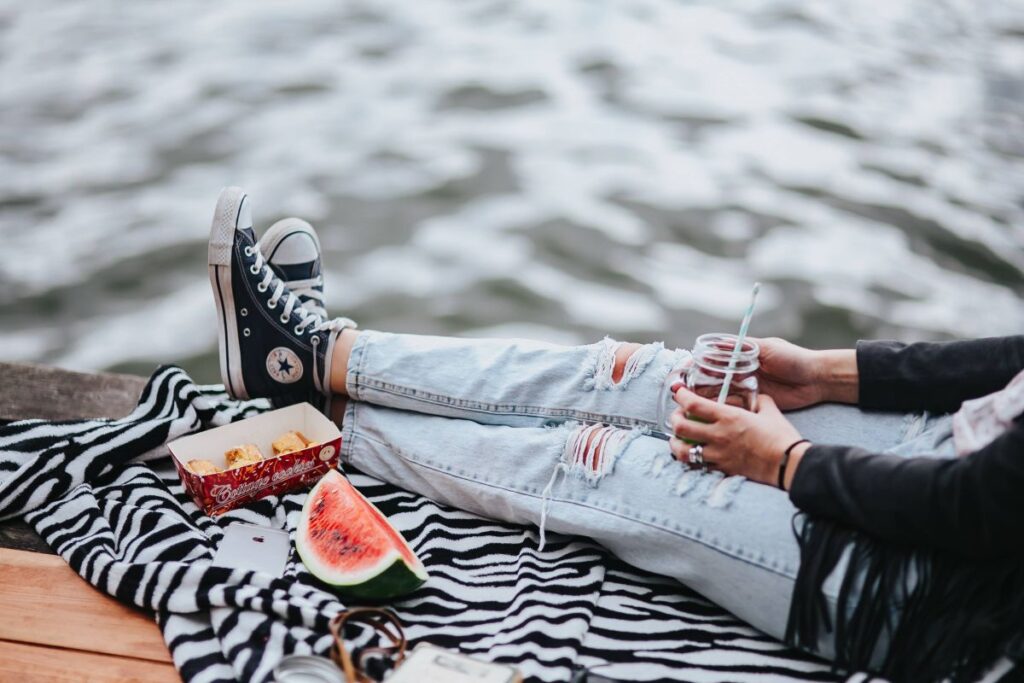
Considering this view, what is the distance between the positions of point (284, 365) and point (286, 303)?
0.14 meters

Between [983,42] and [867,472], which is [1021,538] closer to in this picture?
[867,472]

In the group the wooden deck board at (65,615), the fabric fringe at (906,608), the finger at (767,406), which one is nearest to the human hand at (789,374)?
the finger at (767,406)

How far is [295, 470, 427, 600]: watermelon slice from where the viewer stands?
1.76 meters

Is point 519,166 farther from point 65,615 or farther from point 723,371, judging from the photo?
point 65,615

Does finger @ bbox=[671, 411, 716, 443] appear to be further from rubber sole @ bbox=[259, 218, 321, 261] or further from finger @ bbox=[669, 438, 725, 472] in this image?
rubber sole @ bbox=[259, 218, 321, 261]

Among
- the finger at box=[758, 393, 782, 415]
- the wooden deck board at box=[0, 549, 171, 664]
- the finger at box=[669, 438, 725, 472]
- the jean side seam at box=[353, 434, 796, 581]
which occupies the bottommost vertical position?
the wooden deck board at box=[0, 549, 171, 664]

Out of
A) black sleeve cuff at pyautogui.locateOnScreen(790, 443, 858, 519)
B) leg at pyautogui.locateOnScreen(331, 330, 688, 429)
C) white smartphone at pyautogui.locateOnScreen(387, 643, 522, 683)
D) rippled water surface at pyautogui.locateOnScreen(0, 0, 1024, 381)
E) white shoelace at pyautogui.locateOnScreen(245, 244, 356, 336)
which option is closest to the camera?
white smartphone at pyautogui.locateOnScreen(387, 643, 522, 683)

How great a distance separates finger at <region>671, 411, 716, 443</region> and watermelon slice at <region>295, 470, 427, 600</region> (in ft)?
1.81

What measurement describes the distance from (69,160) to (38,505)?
2.88 meters

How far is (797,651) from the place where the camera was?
173 cm

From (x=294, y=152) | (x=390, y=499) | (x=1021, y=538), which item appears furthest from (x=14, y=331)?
(x=1021, y=538)

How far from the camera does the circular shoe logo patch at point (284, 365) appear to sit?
7.27ft

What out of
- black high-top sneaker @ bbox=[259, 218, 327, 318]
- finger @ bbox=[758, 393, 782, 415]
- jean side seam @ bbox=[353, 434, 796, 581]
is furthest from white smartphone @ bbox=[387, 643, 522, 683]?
black high-top sneaker @ bbox=[259, 218, 327, 318]

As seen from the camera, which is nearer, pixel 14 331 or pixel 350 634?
pixel 350 634
